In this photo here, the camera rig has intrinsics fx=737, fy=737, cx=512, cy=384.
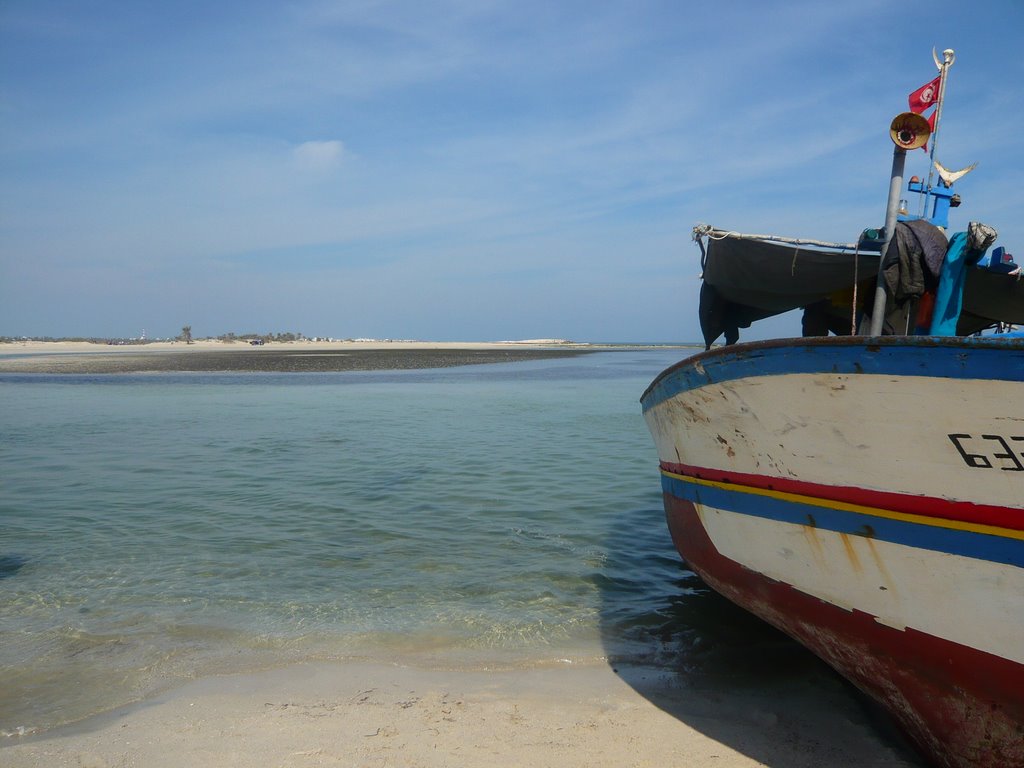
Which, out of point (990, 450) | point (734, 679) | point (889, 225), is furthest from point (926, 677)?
point (889, 225)

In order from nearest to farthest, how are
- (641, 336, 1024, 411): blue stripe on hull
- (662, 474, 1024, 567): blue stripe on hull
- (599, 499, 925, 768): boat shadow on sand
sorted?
(641, 336, 1024, 411): blue stripe on hull < (662, 474, 1024, 567): blue stripe on hull < (599, 499, 925, 768): boat shadow on sand

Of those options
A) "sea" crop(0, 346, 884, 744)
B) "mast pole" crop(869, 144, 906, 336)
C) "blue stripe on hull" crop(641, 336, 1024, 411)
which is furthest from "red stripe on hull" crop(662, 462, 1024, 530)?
"sea" crop(0, 346, 884, 744)

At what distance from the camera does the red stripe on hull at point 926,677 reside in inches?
124

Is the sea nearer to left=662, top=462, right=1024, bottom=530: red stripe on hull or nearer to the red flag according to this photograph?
left=662, top=462, right=1024, bottom=530: red stripe on hull

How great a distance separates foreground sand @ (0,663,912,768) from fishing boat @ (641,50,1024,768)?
445 mm

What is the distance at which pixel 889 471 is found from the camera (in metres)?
3.32

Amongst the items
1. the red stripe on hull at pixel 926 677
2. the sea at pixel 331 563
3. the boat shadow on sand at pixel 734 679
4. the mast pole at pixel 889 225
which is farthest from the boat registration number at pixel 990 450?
the sea at pixel 331 563

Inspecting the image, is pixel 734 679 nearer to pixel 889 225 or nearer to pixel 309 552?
pixel 889 225

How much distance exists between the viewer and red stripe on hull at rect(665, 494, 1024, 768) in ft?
10.3

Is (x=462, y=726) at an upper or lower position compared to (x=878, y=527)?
lower

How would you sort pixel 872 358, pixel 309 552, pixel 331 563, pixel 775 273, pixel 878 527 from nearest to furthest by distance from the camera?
pixel 872 358 < pixel 878 527 < pixel 775 273 < pixel 331 563 < pixel 309 552

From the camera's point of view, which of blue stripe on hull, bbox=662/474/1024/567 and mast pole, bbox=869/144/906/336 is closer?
blue stripe on hull, bbox=662/474/1024/567

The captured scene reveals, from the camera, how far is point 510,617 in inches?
211

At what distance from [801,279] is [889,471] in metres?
1.56
